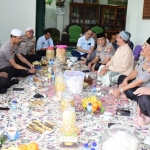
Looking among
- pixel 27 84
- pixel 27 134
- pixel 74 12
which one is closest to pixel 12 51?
pixel 27 84

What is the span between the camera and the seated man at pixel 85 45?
538 centimetres

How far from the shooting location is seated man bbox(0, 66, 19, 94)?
9.11 feet

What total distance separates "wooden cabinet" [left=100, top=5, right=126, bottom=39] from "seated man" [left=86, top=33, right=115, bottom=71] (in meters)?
6.27

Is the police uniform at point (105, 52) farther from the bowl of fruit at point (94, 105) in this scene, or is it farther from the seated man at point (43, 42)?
the bowl of fruit at point (94, 105)

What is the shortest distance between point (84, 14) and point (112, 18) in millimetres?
1250

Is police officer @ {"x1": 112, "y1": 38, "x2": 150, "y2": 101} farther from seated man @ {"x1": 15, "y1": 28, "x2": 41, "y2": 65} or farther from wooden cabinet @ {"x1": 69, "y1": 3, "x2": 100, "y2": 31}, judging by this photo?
wooden cabinet @ {"x1": 69, "y1": 3, "x2": 100, "y2": 31}

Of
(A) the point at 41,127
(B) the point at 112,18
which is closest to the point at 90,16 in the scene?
(B) the point at 112,18

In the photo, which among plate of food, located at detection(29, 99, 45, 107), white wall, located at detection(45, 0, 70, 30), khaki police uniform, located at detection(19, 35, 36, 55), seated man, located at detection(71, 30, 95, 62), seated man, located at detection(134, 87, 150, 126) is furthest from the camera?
white wall, located at detection(45, 0, 70, 30)

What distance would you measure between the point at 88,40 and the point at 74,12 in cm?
502

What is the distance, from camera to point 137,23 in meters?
6.03

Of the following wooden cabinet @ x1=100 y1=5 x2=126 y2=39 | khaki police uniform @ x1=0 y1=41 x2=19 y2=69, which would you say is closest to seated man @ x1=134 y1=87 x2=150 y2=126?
khaki police uniform @ x1=0 y1=41 x2=19 y2=69

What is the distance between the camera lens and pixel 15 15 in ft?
18.9

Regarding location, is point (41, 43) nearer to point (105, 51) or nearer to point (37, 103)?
point (105, 51)

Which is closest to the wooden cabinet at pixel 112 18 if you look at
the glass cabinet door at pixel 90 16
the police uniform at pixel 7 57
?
the glass cabinet door at pixel 90 16
